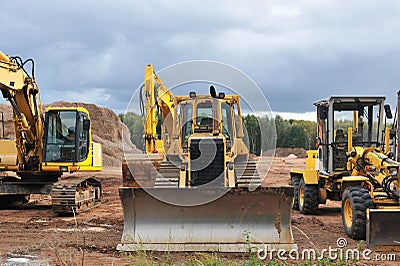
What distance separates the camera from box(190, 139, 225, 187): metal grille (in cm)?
955

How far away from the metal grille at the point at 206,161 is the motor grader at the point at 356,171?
86.6 inches

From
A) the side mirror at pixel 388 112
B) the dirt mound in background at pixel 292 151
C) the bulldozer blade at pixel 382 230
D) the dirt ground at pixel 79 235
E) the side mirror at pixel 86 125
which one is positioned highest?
the side mirror at pixel 388 112

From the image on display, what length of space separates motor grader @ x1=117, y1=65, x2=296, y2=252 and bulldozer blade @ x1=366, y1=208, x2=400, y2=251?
45.7 inches

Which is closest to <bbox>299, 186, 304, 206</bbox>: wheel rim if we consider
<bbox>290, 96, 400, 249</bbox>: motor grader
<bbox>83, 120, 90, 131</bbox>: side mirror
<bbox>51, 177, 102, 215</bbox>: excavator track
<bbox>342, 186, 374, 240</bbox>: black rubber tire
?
<bbox>290, 96, 400, 249</bbox>: motor grader

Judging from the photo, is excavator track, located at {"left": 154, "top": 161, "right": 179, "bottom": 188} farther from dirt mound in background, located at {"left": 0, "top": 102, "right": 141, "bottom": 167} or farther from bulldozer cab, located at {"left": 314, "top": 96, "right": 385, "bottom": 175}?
dirt mound in background, located at {"left": 0, "top": 102, "right": 141, "bottom": 167}

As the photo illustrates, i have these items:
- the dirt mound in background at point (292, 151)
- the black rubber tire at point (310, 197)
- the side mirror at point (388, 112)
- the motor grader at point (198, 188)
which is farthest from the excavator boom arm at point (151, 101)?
the dirt mound in background at point (292, 151)

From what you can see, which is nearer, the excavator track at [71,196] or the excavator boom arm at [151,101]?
the excavator boom arm at [151,101]

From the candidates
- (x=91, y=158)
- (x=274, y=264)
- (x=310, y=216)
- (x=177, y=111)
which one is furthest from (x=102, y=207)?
(x=274, y=264)

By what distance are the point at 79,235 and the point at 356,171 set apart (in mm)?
5107

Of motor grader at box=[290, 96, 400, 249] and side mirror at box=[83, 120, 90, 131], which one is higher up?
side mirror at box=[83, 120, 90, 131]

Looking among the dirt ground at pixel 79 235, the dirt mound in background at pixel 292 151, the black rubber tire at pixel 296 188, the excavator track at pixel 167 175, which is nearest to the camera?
the dirt ground at pixel 79 235

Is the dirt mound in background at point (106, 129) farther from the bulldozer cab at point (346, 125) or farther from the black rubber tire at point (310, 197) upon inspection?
the bulldozer cab at point (346, 125)

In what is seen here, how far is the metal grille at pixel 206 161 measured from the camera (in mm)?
9555

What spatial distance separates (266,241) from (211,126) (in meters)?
3.16
